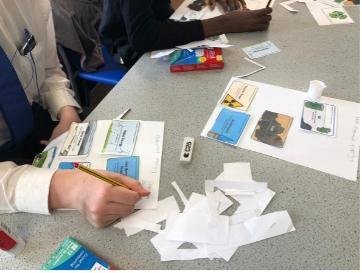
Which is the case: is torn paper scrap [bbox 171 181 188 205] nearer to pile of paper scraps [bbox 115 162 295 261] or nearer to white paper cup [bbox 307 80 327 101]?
pile of paper scraps [bbox 115 162 295 261]

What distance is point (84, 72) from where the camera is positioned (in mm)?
1327

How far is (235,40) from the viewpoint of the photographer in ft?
3.39

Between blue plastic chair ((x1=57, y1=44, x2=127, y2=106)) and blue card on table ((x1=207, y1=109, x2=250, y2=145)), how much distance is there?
2.06 feet

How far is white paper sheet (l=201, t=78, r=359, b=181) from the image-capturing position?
2.19 feet

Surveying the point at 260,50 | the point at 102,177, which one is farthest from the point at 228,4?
the point at 102,177

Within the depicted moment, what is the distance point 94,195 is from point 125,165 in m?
0.12

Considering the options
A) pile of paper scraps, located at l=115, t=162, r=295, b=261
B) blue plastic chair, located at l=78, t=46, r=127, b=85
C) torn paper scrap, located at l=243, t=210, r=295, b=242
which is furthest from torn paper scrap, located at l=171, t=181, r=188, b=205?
blue plastic chair, located at l=78, t=46, r=127, b=85

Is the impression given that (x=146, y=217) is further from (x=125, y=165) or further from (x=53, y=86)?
(x=53, y=86)

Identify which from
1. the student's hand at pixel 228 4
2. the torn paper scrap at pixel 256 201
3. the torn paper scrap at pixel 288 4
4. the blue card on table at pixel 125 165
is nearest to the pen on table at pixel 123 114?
the blue card on table at pixel 125 165

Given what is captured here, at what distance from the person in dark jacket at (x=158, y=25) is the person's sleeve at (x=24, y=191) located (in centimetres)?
55

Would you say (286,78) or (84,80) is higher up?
(286,78)

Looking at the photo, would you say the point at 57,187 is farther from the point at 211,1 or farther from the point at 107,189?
the point at 211,1

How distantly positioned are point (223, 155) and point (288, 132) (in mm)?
165

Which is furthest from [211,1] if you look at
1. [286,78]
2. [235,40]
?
[286,78]
